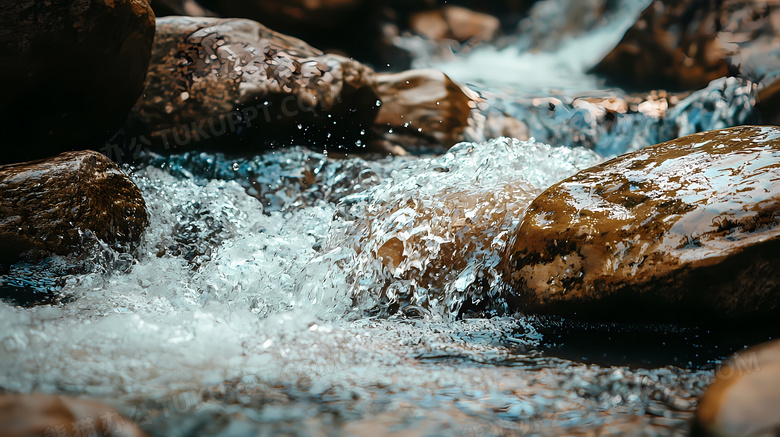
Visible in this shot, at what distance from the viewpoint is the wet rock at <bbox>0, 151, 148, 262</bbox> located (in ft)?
8.09

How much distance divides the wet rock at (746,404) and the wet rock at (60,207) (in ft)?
8.90

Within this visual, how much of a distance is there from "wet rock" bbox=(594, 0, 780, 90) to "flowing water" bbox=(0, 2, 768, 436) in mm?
2011

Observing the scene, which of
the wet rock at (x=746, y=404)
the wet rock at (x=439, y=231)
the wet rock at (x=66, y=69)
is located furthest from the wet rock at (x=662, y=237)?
the wet rock at (x=66, y=69)

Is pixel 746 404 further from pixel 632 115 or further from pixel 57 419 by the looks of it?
pixel 632 115

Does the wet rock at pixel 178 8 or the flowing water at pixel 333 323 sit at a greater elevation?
the wet rock at pixel 178 8

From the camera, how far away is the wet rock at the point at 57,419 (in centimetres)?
102

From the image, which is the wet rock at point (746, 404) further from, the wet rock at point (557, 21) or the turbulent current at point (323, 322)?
the wet rock at point (557, 21)

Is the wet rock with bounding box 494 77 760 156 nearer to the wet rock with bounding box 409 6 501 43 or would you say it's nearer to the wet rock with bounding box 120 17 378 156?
the wet rock with bounding box 120 17 378 156

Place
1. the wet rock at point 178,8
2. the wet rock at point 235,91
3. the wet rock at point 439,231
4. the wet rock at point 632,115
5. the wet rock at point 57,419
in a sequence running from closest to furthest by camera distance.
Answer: the wet rock at point 57,419 → the wet rock at point 439,231 → the wet rock at point 235,91 → the wet rock at point 632,115 → the wet rock at point 178,8

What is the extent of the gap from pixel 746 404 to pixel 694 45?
551 centimetres

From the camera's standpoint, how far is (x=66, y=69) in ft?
10.1

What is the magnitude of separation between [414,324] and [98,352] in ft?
4.13

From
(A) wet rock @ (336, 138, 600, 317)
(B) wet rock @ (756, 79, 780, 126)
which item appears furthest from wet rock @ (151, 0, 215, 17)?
(B) wet rock @ (756, 79, 780, 126)

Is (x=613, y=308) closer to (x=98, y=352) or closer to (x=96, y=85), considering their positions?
(x=98, y=352)
